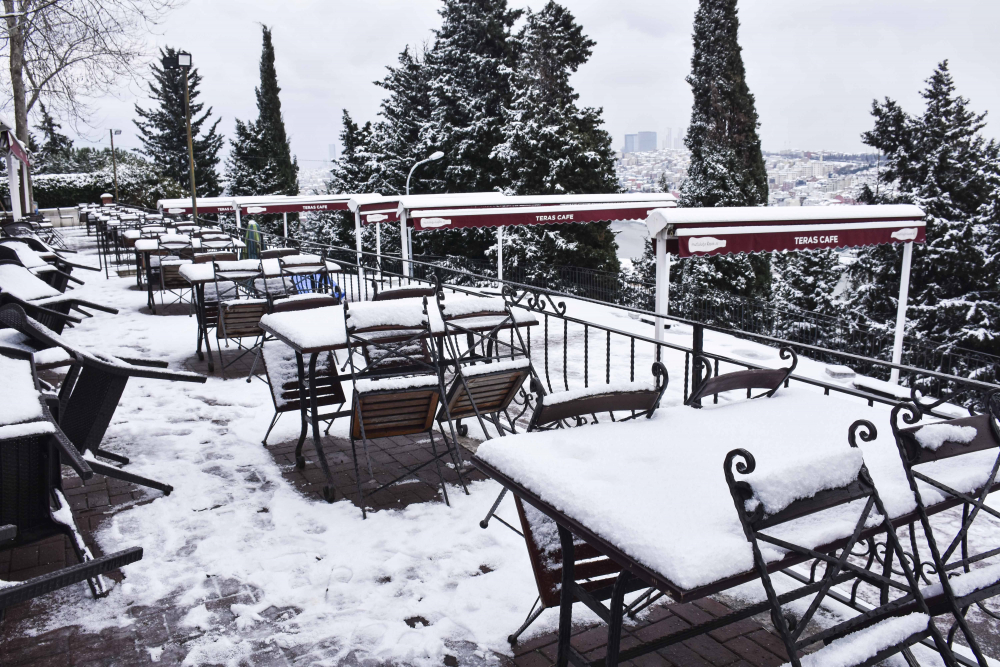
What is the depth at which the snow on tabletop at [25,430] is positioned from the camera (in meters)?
2.53

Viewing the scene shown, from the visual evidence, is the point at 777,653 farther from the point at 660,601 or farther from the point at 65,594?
the point at 65,594

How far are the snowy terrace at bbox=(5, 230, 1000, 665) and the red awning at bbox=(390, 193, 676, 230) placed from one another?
36.2 ft

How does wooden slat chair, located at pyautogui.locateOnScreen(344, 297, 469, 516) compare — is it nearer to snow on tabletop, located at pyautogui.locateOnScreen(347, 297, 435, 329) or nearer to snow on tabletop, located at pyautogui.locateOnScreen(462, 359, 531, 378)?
snow on tabletop, located at pyautogui.locateOnScreen(347, 297, 435, 329)

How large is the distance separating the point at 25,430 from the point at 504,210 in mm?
14731

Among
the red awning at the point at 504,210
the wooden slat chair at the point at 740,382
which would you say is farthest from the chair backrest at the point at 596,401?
the red awning at the point at 504,210

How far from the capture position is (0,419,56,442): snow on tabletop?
2.53 meters

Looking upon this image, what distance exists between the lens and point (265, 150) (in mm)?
44062

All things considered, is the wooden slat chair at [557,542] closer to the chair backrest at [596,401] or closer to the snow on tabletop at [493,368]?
the chair backrest at [596,401]

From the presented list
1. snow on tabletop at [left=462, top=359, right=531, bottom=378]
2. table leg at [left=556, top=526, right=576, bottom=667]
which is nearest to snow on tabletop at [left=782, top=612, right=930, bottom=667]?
table leg at [left=556, top=526, right=576, bottom=667]

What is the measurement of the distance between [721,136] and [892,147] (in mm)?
6703

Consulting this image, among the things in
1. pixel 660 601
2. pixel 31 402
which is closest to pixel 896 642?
pixel 660 601

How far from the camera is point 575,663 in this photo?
90.7 inches

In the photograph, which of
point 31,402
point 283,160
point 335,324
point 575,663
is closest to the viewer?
point 575,663

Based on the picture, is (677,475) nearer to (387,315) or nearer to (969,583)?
(969,583)
